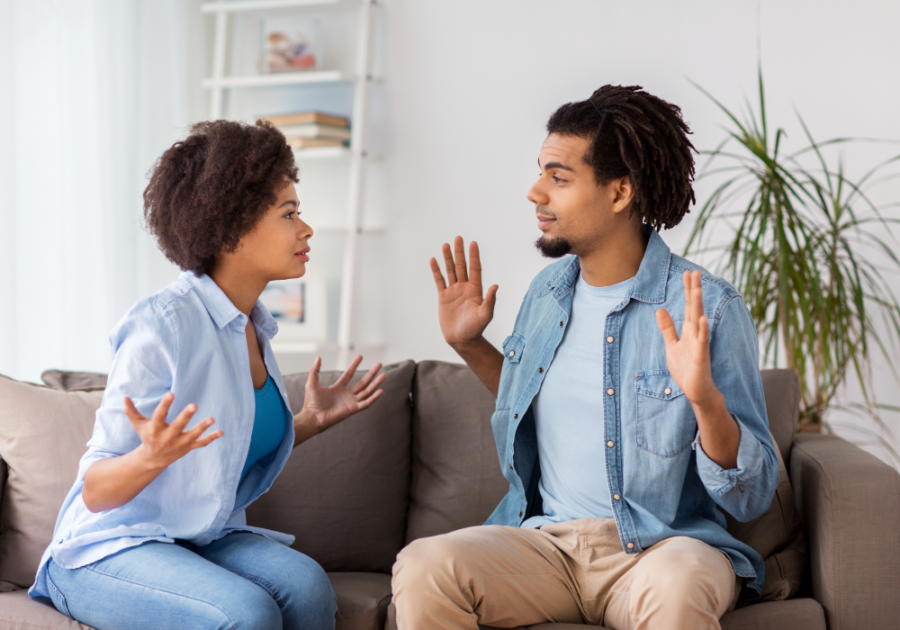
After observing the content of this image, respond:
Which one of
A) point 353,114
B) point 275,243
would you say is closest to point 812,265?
point 275,243

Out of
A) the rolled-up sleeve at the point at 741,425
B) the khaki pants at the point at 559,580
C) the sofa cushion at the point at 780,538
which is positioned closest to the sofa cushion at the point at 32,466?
the khaki pants at the point at 559,580

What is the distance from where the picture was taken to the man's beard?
5.43 ft

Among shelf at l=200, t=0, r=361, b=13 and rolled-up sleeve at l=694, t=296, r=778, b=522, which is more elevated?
shelf at l=200, t=0, r=361, b=13

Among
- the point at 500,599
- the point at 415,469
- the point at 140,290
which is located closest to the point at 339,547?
the point at 415,469

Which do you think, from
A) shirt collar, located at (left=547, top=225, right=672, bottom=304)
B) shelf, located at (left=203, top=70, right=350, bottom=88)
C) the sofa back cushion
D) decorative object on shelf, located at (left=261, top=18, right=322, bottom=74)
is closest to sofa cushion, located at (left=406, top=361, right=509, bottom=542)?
the sofa back cushion

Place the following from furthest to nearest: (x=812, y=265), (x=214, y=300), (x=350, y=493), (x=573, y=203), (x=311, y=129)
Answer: (x=311, y=129)
(x=812, y=265)
(x=350, y=493)
(x=573, y=203)
(x=214, y=300)

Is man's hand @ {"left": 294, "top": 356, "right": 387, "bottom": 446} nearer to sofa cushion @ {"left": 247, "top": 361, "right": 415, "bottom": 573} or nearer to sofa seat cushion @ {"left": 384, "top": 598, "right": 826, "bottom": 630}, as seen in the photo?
sofa cushion @ {"left": 247, "top": 361, "right": 415, "bottom": 573}

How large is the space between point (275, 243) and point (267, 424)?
1.20ft

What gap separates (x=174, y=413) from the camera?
1.41 m

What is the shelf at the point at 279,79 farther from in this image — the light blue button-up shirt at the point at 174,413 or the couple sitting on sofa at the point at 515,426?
the light blue button-up shirt at the point at 174,413

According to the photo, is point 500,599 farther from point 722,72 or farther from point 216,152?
point 722,72

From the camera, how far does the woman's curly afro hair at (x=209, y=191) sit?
4.92 ft

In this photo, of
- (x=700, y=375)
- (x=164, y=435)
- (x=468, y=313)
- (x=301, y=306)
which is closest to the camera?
(x=164, y=435)

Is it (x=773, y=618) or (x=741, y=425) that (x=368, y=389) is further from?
(x=773, y=618)
